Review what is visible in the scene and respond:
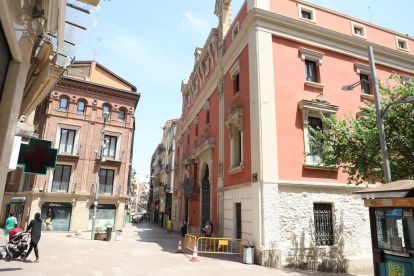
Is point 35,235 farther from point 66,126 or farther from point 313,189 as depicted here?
point 66,126

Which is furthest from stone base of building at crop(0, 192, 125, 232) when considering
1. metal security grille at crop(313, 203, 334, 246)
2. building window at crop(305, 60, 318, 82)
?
building window at crop(305, 60, 318, 82)

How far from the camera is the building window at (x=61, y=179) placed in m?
25.7

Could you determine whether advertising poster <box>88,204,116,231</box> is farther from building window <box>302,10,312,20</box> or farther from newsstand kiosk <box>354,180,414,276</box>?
newsstand kiosk <box>354,180,414,276</box>

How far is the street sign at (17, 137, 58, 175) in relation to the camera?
254 inches

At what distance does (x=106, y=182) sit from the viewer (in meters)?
27.6

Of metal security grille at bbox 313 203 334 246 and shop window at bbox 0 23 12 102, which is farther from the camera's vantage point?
metal security grille at bbox 313 203 334 246

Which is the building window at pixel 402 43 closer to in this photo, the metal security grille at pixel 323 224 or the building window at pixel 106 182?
the metal security grille at pixel 323 224

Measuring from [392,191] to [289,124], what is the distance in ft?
22.3

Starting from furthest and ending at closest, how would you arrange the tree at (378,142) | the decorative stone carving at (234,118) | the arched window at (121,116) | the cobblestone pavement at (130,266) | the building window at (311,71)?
the arched window at (121,116)
the building window at (311,71)
the decorative stone carving at (234,118)
the tree at (378,142)
the cobblestone pavement at (130,266)

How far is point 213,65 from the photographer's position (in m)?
21.7

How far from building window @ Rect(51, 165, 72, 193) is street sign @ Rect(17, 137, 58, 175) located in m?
21.8

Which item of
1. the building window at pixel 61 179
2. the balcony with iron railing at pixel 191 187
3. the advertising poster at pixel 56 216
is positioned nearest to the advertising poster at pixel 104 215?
the advertising poster at pixel 56 216

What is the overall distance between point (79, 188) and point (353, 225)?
2313 cm

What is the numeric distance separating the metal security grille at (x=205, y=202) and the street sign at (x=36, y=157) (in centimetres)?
1441
